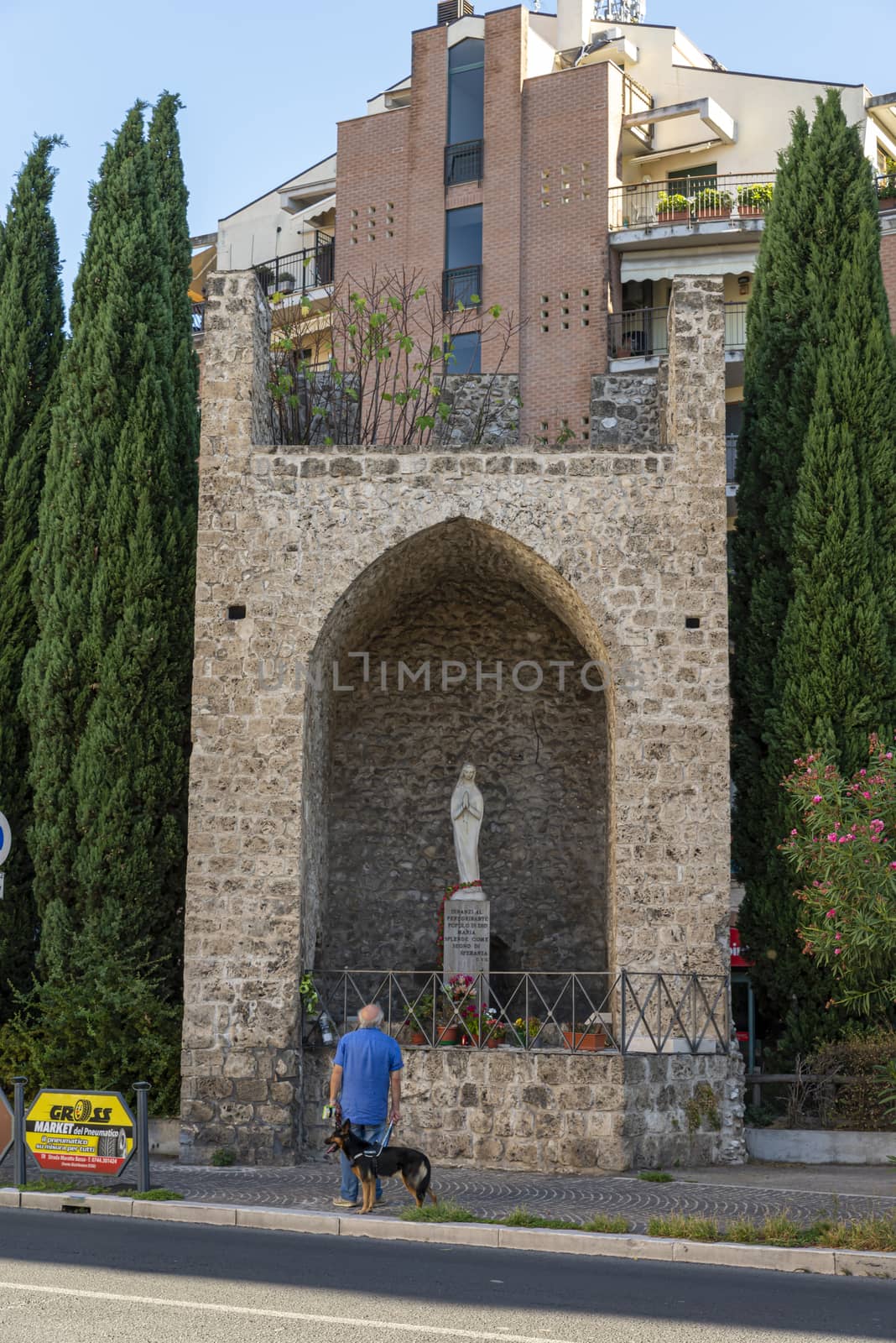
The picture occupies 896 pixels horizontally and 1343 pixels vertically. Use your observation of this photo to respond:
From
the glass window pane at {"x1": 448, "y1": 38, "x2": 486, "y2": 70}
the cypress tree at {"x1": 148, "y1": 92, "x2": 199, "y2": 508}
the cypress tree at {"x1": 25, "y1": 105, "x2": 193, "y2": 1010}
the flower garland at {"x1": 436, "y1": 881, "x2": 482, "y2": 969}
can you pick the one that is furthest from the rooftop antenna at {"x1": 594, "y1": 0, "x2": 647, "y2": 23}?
the flower garland at {"x1": 436, "y1": 881, "x2": 482, "y2": 969}

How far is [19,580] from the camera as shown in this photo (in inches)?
594

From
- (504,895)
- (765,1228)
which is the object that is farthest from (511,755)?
(765,1228)

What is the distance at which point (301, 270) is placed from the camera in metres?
32.9

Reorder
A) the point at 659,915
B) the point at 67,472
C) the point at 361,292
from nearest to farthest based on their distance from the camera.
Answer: the point at 659,915 → the point at 67,472 → the point at 361,292

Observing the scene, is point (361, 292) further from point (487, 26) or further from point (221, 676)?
point (221, 676)

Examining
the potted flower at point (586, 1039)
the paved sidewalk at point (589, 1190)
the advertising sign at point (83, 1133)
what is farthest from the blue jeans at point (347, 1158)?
Answer: the potted flower at point (586, 1039)

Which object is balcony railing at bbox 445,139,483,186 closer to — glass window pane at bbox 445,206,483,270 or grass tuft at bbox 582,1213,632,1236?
glass window pane at bbox 445,206,483,270

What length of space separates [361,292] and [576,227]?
4211 millimetres

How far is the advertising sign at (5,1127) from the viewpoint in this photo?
33.8 ft

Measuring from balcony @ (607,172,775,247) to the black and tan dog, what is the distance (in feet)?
66.3

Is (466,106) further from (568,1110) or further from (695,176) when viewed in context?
(568,1110)

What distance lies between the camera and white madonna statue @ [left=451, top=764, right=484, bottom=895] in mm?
13883

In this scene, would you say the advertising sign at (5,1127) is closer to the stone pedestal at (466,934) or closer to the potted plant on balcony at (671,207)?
the stone pedestal at (466,934)

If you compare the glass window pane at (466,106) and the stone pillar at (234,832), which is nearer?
the stone pillar at (234,832)
